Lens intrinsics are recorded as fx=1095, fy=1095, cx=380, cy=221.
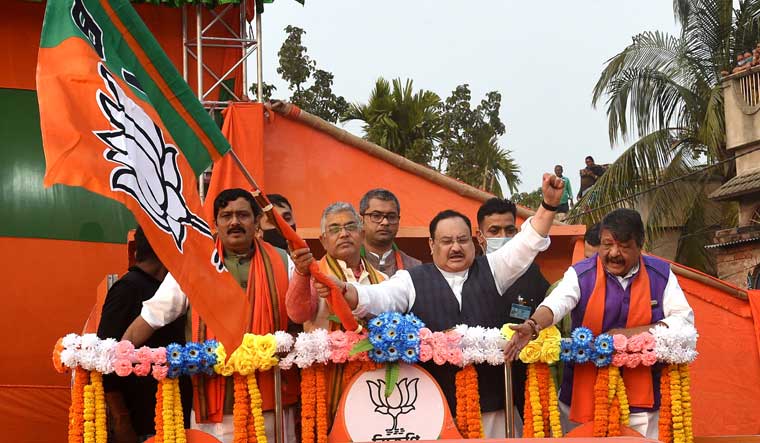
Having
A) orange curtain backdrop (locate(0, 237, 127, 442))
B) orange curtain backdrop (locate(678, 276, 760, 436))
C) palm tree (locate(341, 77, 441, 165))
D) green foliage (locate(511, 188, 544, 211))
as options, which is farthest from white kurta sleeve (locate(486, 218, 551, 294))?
green foliage (locate(511, 188, 544, 211))

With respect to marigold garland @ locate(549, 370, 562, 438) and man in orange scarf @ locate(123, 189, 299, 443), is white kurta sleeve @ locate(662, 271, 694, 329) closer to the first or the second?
marigold garland @ locate(549, 370, 562, 438)

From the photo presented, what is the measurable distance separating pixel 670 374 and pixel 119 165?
2893 millimetres

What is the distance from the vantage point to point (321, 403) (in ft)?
17.6

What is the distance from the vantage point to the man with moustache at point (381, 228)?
637cm

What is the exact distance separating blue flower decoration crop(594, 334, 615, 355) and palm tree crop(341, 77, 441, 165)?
631 inches

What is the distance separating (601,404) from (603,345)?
0.99ft

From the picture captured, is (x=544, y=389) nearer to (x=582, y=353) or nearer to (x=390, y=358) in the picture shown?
(x=582, y=353)

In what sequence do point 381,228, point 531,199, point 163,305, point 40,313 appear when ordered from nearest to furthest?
point 163,305
point 381,228
point 40,313
point 531,199

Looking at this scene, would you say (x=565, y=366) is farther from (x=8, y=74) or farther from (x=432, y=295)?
(x=8, y=74)

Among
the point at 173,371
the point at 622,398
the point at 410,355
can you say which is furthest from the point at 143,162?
the point at 622,398

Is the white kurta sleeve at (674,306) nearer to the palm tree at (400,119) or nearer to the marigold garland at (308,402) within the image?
the marigold garland at (308,402)

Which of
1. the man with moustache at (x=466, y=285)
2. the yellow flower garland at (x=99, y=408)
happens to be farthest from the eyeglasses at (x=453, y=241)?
the yellow flower garland at (x=99, y=408)

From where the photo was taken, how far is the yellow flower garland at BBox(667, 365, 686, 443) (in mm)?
5473

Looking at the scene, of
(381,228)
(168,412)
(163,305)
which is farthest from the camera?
(381,228)
